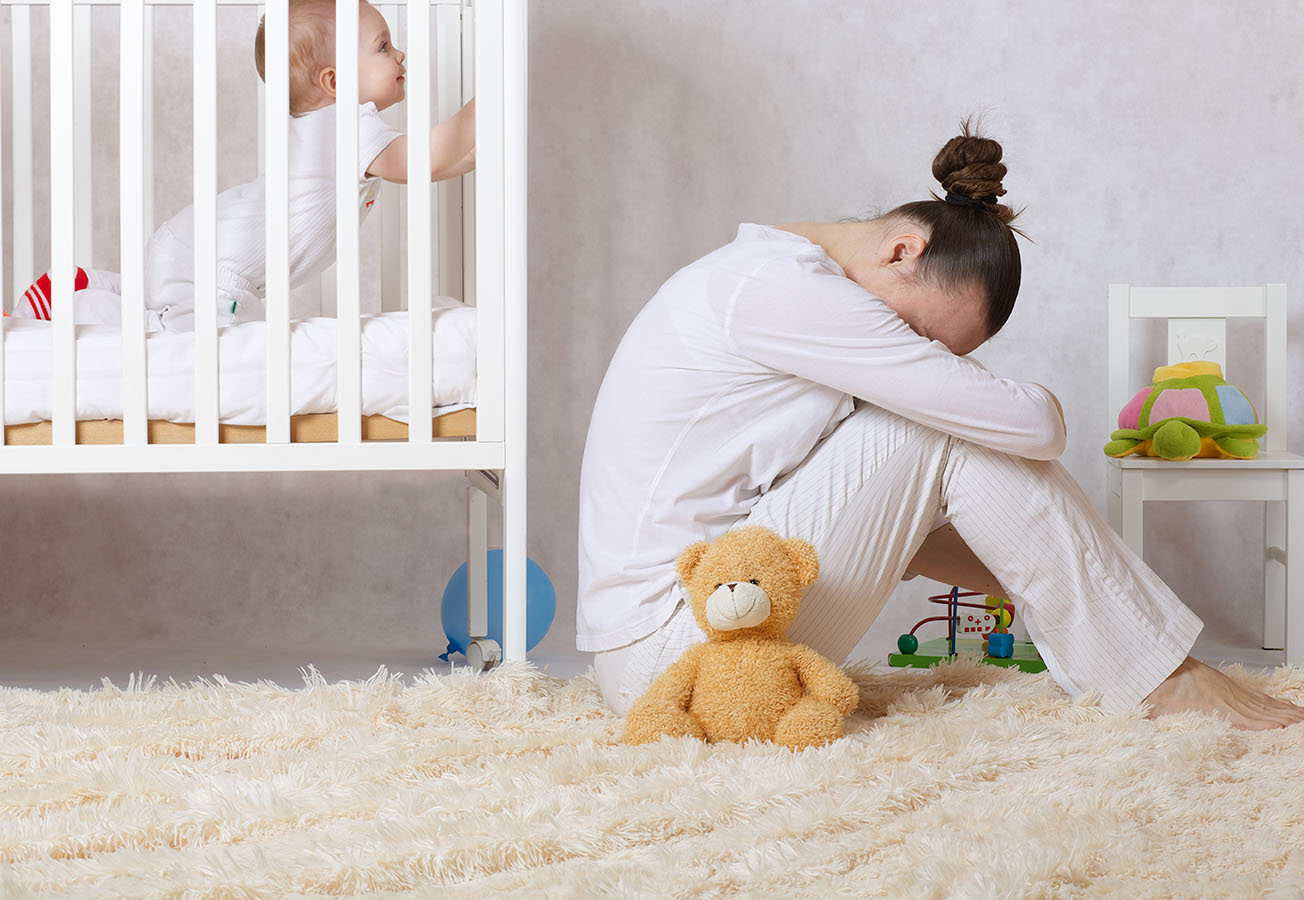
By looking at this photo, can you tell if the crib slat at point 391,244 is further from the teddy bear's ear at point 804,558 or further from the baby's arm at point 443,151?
the teddy bear's ear at point 804,558

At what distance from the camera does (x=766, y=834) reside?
2.95 feet

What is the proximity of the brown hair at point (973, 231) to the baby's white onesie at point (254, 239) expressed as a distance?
676mm

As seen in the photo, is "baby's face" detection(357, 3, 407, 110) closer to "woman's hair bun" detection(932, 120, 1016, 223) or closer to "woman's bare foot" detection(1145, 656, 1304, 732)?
"woman's hair bun" detection(932, 120, 1016, 223)

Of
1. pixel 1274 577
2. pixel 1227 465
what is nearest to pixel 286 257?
pixel 1227 465

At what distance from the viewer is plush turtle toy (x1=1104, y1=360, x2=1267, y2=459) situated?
1768 millimetres

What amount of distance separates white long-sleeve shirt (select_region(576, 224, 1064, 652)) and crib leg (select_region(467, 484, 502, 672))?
0.46 metres

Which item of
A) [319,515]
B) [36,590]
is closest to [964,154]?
[319,515]

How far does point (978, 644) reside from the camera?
184 centimetres

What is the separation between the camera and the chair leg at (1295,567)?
1.72m

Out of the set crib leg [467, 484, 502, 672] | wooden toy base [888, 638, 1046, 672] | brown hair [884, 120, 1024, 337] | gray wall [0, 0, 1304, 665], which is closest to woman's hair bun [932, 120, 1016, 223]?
brown hair [884, 120, 1024, 337]

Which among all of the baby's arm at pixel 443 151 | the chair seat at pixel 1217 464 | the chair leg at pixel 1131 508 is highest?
the baby's arm at pixel 443 151

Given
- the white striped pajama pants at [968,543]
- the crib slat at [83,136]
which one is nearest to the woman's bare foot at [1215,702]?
the white striped pajama pants at [968,543]

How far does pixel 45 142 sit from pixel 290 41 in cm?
80

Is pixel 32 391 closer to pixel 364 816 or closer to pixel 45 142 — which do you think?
pixel 364 816
